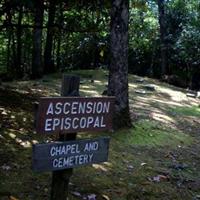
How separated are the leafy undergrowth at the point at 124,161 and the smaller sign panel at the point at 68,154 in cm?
145

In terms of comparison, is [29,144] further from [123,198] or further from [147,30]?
[147,30]

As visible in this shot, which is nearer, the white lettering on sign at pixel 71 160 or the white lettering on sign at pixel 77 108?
the white lettering on sign at pixel 77 108

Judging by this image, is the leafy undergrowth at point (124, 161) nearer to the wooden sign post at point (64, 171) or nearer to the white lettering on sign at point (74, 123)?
the wooden sign post at point (64, 171)

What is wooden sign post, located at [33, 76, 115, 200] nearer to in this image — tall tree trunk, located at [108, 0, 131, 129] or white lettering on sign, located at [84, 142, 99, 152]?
white lettering on sign, located at [84, 142, 99, 152]

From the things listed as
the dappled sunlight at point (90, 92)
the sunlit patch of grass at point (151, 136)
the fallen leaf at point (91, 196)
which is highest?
the dappled sunlight at point (90, 92)

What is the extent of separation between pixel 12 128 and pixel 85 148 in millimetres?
3603

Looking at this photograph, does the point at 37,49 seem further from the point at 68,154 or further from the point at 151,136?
the point at 68,154

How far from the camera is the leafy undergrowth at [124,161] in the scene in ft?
20.0

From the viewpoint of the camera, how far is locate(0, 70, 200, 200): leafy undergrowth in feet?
20.0

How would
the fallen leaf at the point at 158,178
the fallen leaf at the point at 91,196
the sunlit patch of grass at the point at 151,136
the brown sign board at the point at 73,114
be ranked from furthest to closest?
the sunlit patch of grass at the point at 151,136 → the fallen leaf at the point at 158,178 → the fallen leaf at the point at 91,196 → the brown sign board at the point at 73,114

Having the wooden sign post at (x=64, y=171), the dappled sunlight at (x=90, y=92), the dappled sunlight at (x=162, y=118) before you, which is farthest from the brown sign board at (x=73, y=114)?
the dappled sunlight at (x=90, y=92)

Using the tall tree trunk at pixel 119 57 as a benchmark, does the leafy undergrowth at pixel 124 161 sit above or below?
below

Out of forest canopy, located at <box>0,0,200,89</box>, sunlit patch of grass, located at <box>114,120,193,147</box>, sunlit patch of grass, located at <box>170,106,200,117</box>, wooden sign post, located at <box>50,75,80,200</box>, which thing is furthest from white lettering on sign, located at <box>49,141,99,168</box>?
forest canopy, located at <box>0,0,200,89</box>

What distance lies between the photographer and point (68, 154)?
435cm
